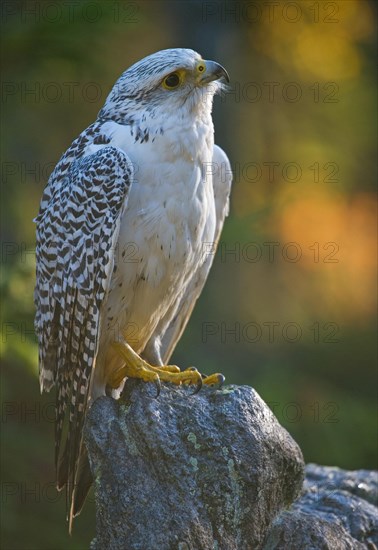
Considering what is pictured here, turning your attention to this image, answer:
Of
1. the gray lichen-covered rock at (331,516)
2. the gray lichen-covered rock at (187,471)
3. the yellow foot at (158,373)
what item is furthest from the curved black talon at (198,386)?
the gray lichen-covered rock at (331,516)

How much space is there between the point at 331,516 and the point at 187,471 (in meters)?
0.86

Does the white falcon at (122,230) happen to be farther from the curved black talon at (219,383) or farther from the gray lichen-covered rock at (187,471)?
the gray lichen-covered rock at (187,471)

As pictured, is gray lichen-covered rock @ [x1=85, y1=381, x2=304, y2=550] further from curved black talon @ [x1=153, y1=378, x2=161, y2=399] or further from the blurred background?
the blurred background

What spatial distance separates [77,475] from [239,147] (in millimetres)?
7623

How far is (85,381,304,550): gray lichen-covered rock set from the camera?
380 cm

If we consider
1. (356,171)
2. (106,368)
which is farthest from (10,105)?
(356,171)

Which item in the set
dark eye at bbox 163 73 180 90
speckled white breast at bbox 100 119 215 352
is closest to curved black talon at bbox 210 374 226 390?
speckled white breast at bbox 100 119 215 352

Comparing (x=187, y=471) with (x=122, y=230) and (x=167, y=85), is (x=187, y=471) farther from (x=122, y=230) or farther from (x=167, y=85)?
(x=167, y=85)

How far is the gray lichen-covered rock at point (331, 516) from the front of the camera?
3.97 metres

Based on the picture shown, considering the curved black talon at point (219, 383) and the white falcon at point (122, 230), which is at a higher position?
the white falcon at point (122, 230)

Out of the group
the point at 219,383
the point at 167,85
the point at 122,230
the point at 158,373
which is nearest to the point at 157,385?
the point at 158,373

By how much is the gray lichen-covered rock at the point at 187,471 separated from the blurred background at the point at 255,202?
1.70 m

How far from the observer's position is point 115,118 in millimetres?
4574

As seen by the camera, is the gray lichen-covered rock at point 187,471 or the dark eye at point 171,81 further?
the dark eye at point 171,81
